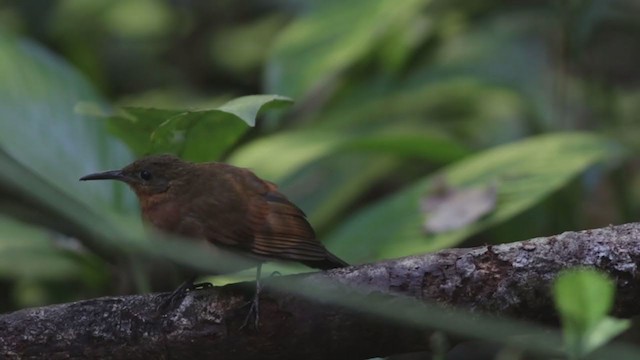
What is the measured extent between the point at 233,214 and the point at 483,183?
108cm

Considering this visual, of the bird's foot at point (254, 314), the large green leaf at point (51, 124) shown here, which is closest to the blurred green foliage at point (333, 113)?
the large green leaf at point (51, 124)

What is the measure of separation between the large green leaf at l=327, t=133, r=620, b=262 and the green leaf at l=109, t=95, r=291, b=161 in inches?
26.2

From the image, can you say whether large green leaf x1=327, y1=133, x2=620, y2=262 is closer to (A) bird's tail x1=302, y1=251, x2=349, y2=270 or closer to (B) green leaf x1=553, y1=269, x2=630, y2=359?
(A) bird's tail x1=302, y1=251, x2=349, y2=270

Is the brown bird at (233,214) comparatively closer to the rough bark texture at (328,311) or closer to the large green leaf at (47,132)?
the rough bark texture at (328,311)

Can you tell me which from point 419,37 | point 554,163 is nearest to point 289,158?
point 554,163

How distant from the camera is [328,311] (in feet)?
7.53

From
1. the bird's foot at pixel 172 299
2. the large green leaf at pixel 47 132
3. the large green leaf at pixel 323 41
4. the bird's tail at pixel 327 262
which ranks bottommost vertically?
the bird's foot at pixel 172 299

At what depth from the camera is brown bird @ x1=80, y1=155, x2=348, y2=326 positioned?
109 inches

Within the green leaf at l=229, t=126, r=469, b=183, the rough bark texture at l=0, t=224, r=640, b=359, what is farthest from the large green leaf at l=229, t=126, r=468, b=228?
the rough bark texture at l=0, t=224, r=640, b=359

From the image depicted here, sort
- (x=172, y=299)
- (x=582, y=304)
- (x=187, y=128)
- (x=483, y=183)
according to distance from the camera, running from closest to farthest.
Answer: (x=582, y=304) → (x=172, y=299) → (x=187, y=128) → (x=483, y=183)

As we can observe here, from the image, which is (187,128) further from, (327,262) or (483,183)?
(483,183)

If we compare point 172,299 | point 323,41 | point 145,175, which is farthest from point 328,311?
point 323,41

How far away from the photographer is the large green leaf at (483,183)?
11.3 feet

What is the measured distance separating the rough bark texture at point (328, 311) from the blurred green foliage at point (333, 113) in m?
0.24
